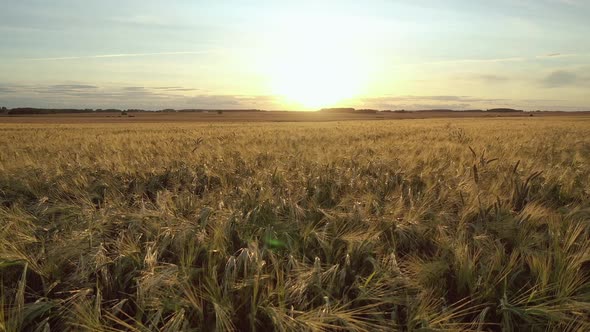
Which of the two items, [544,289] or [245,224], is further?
[245,224]

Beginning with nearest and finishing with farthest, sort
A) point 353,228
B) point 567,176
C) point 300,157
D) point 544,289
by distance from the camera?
1. point 544,289
2. point 353,228
3. point 567,176
4. point 300,157

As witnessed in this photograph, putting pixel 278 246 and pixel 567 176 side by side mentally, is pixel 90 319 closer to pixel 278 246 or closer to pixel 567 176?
pixel 278 246

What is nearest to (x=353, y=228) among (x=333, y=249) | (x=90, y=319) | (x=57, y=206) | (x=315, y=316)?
(x=333, y=249)

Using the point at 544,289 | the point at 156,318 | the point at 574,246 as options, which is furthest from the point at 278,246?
the point at 574,246

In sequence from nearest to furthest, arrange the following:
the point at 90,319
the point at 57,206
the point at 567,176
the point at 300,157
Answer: the point at 90,319, the point at 57,206, the point at 567,176, the point at 300,157

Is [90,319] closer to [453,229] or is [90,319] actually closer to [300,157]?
[453,229]

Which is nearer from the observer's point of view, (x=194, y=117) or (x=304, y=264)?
(x=304, y=264)

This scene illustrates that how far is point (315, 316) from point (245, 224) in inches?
47.9

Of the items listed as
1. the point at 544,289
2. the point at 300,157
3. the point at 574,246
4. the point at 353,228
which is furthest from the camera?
the point at 300,157

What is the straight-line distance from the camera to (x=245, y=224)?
9.41 ft

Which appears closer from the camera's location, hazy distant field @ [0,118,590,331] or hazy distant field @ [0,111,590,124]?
hazy distant field @ [0,118,590,331]

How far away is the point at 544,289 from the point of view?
6.49 feet

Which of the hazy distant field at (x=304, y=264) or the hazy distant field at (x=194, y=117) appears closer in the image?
the hazy distant field at (x=304, y=264)

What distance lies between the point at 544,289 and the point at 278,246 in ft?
5.11
